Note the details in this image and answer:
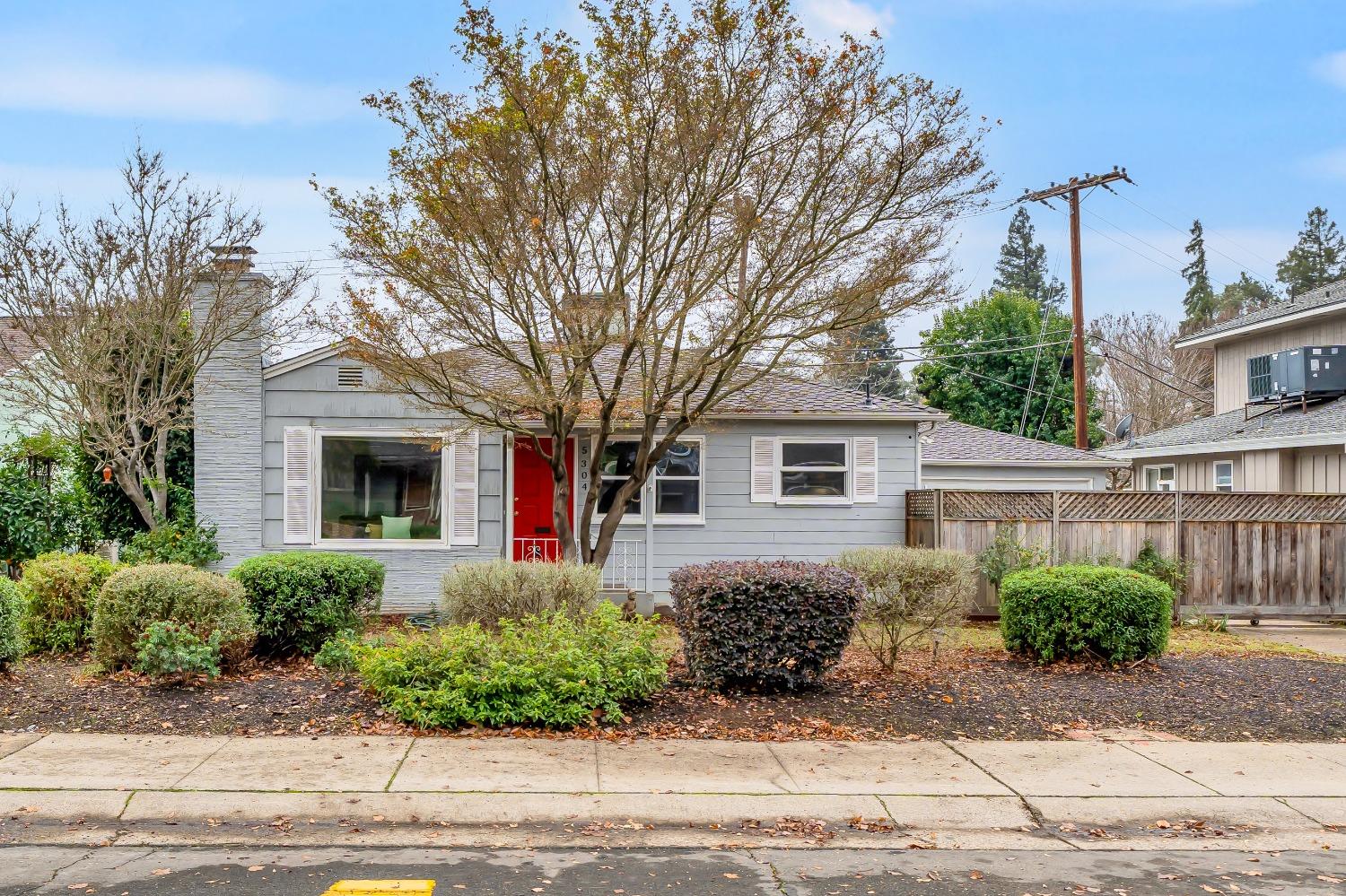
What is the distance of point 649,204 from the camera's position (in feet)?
33.2

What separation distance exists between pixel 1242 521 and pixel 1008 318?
23436mm

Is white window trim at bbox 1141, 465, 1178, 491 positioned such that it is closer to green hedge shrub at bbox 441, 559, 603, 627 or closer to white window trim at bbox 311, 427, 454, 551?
white window trim at bbox 311, 427, 454, 551

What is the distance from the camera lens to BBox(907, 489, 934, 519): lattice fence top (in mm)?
13630

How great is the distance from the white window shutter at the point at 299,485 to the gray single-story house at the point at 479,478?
0.7 inches

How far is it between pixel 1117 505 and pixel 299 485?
11.0 metres

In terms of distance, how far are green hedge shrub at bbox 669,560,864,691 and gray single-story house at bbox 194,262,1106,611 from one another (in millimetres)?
4865

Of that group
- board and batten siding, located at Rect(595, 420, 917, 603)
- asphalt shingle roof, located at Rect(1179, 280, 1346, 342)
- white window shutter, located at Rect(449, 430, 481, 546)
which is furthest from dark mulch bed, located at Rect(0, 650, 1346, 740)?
asphalt shingle roof, located at Rect(1179, 280, 1346, 342)

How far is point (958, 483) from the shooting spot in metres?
21.2

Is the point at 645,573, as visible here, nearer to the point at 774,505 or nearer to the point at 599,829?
the point at 774,505

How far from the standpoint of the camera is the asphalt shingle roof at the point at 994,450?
835 inches

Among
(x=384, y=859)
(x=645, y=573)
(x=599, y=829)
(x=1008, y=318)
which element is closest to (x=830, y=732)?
(x=599, y=829)

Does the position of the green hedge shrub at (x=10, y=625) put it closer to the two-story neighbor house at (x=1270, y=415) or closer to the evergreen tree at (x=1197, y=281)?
the two-story neighbor house at (x=1270, y=415)

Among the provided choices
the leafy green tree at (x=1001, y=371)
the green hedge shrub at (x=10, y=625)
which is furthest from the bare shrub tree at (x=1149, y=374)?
the green hedge shrub at (x=10, y=625)

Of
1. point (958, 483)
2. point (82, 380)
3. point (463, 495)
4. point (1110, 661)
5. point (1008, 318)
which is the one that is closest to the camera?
point (1110, 661)
